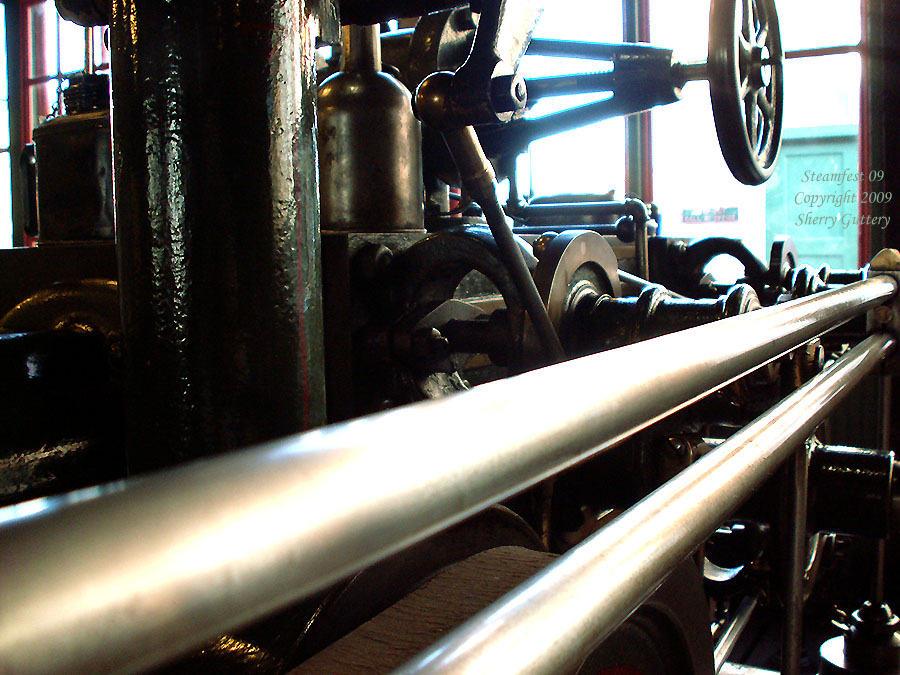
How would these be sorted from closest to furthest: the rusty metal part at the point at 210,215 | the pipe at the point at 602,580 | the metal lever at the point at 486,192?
1. the pipe at the point at 602,580
2. the rusty metal part at the point at 210,215
3. the metal lever at the point at 486,192

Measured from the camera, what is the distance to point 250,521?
209 mm

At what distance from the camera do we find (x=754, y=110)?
163 centimetres

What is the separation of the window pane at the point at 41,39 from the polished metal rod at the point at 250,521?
745 cm

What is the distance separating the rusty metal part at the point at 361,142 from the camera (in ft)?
4.36

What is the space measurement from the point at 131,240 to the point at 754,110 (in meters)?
1.33

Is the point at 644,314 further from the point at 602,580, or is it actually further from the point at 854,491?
the point at 602,580

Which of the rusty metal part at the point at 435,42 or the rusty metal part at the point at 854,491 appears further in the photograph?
the rusty metal part at the point at 435,42

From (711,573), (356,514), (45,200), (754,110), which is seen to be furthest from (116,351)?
(711,573)

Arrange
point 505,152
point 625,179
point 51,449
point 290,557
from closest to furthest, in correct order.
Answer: point 290,557, point 51,449, point 505,152, point 625,179

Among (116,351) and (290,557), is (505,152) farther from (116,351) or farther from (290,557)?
(290,557)

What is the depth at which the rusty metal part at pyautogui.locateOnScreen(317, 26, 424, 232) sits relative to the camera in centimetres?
133

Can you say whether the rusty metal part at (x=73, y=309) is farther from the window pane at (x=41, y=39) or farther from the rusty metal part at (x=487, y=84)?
the window pane at (x=41, y=39)

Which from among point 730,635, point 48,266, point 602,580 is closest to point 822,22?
point 730,635

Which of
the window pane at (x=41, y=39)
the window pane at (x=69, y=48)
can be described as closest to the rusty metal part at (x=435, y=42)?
the window pane at (x=69, y=48)
